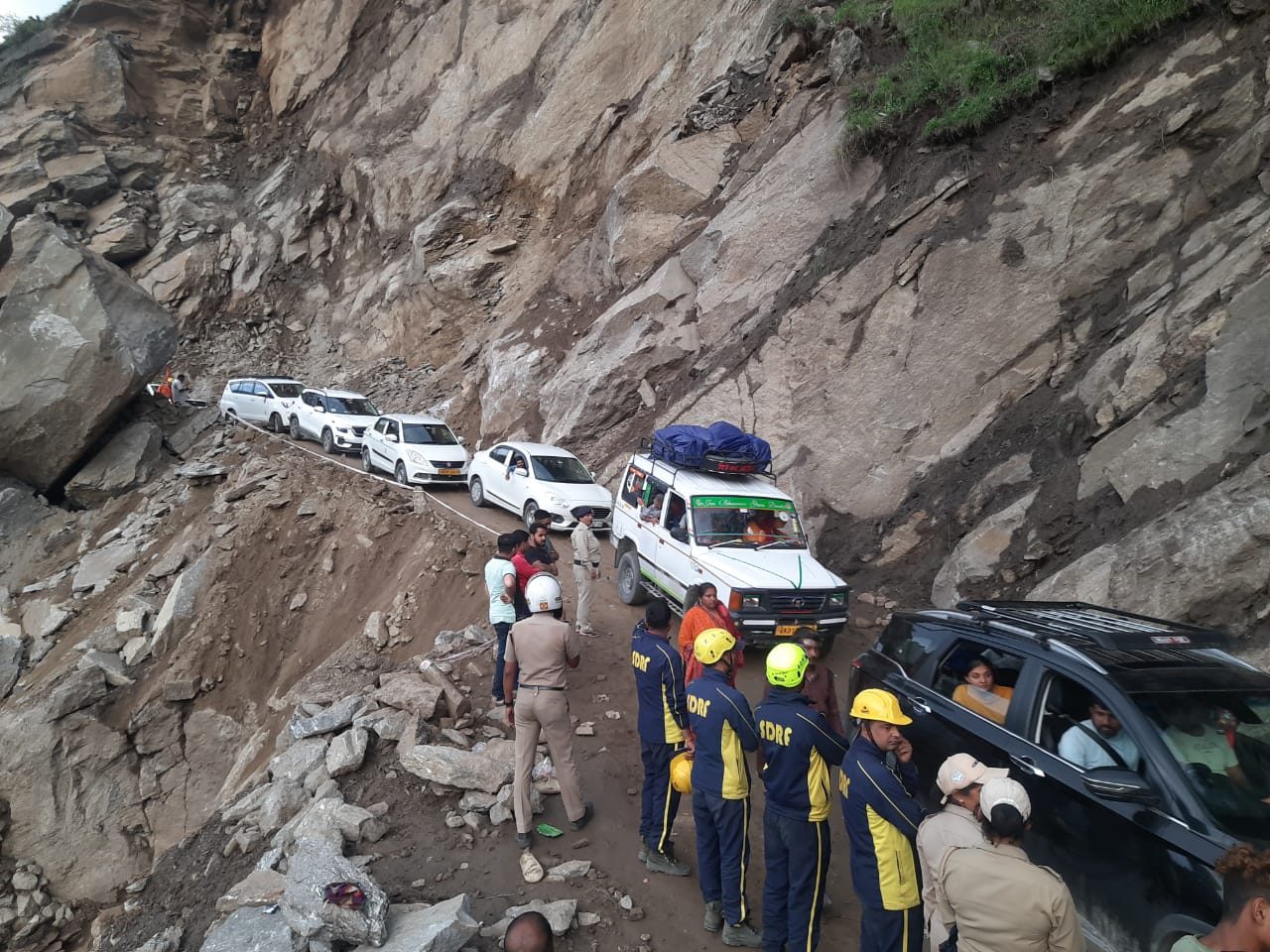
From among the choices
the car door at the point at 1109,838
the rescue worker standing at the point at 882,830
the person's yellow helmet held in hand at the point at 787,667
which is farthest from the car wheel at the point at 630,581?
the rescue worker standing at the point at 882,830

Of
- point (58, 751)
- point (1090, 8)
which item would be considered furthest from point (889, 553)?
point (58, 751)

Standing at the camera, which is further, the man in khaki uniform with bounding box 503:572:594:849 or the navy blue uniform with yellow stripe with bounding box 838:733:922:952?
the man in khaki uniform with bounding box 503:572:594:849

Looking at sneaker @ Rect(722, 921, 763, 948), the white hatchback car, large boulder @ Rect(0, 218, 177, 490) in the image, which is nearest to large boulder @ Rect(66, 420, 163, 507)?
large boulder @ Rect(0, 218, 177, 490)

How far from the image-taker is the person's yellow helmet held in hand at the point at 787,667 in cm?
380

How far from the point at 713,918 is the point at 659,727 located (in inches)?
45.2

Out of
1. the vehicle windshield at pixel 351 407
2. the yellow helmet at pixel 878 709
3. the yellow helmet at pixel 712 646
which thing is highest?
the yellow helmet at pixel 878 709

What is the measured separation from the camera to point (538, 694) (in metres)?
4.94

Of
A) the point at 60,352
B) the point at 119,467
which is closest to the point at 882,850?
the point at 119,467

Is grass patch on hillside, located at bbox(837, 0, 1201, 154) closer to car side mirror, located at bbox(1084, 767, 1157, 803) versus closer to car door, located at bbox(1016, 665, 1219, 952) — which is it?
car door, located at bbox(1016, 665, 1219, 952)

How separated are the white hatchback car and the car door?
1293cm

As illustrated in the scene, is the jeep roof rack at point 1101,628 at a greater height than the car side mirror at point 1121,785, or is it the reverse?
the car side mirror at point 1121,785

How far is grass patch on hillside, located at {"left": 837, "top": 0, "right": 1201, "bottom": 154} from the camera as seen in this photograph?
35.2ft

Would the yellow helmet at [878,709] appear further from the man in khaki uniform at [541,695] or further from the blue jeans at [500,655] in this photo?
the blue jeans at [500,655]

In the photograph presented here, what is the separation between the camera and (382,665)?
31.0 feet
